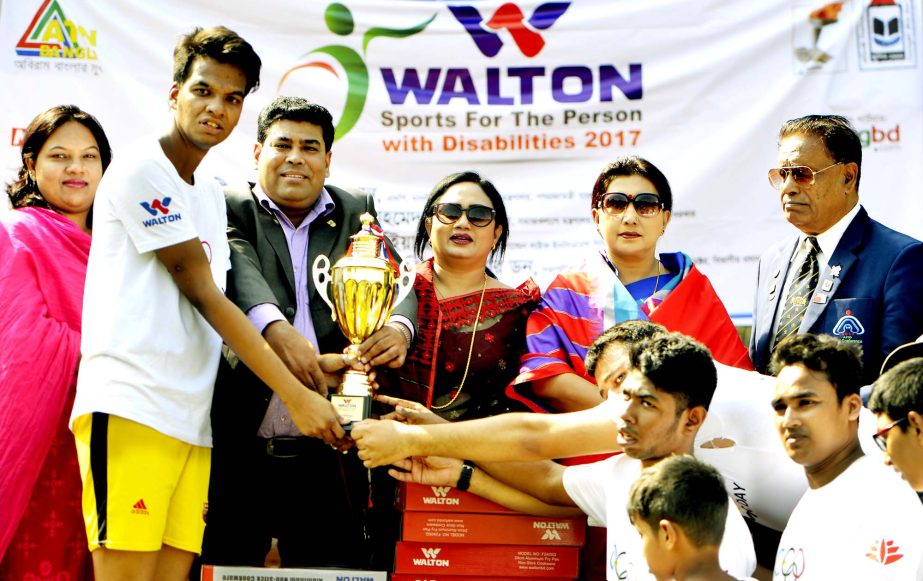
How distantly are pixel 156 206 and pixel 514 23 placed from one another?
2.83m

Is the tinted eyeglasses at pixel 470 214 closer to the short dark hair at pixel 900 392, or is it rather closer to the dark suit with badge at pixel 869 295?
the dark suit with badge at pixel 869 295

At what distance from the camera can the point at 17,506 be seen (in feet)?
12.6

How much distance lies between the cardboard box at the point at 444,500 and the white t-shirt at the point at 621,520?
28 cm

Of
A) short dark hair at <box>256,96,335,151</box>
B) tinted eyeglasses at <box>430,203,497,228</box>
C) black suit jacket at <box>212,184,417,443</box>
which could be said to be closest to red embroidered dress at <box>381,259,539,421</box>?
black suit jacket at <box>212,184,417,443</box>

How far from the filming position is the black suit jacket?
4.02m

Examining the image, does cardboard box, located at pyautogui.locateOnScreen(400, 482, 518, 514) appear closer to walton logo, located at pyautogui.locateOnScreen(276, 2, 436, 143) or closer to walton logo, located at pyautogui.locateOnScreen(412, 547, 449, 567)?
walton logo, located at pyautogui.locateOnScreen(412, 547, 449, 567)

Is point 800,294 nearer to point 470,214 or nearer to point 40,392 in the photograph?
point 470,214

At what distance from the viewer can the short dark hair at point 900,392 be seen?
Result: 2977 mm

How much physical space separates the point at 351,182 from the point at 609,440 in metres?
2.49

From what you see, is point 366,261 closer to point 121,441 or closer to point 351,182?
point 121,441

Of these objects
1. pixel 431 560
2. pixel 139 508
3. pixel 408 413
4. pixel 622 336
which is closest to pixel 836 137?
pixel 622 336

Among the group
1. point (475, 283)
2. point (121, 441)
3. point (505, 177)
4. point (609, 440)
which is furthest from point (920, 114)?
point (121, 441)

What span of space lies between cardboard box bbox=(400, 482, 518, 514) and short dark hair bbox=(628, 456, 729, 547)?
36.5 inches

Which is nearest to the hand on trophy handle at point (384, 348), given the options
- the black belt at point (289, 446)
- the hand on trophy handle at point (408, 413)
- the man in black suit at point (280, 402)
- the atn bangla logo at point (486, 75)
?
the man in black suit at point (280, 402)
